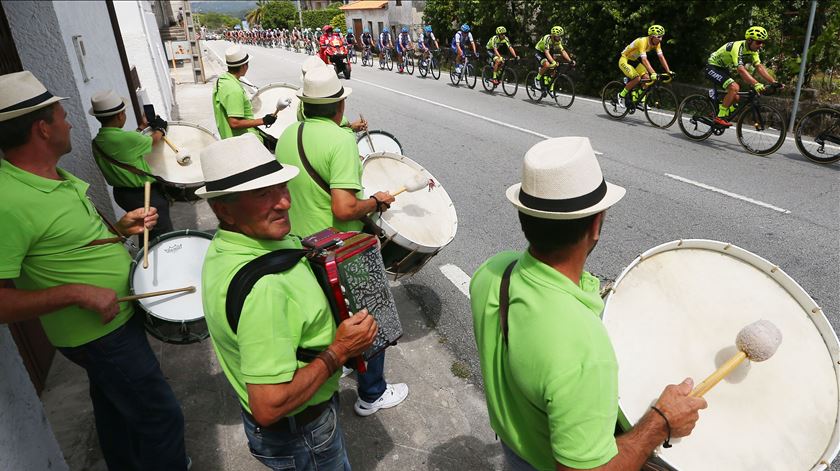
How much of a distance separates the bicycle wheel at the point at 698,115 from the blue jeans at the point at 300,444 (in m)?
8.89

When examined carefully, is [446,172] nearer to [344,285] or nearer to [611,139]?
[611,139]

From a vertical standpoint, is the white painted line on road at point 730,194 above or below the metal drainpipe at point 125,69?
below

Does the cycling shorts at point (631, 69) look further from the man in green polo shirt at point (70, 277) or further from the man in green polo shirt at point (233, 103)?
the man in green polo shirt at point (70, 277)

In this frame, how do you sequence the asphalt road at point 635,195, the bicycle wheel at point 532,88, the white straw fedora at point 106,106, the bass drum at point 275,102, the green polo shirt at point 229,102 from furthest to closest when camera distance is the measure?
the bicycle wheel at point 532,88 → the bass drum at point 275,102 → the green polo shirt at point 229,102 → the asphalt road at point 635,195 → the white straw fedora at point 106,106

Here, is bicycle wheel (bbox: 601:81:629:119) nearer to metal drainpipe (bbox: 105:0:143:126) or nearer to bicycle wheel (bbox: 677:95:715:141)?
bicycle wheel (bbox: 677:95:715:141)

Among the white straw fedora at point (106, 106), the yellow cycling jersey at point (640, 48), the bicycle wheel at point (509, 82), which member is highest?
the white straw fedora at point (106, 106)

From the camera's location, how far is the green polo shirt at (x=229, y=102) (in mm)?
4812

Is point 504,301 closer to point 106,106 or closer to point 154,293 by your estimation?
point 154,293

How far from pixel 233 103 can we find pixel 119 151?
1.31 metres

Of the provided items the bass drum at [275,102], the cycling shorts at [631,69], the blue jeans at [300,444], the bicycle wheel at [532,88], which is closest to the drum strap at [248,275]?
the blue jeans at [300,444]

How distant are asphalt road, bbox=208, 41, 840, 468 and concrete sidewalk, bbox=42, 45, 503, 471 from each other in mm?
314

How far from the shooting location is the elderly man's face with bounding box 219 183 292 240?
5.56 ft

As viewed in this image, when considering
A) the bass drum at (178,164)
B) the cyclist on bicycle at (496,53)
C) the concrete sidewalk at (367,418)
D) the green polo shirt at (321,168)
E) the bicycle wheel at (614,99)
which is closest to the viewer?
the green polo shirt at (321,168)

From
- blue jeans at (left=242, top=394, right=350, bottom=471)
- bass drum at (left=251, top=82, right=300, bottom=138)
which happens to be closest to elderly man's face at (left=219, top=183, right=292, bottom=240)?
blue jeans at (left=242, top=394, right=350, bottom=471)
